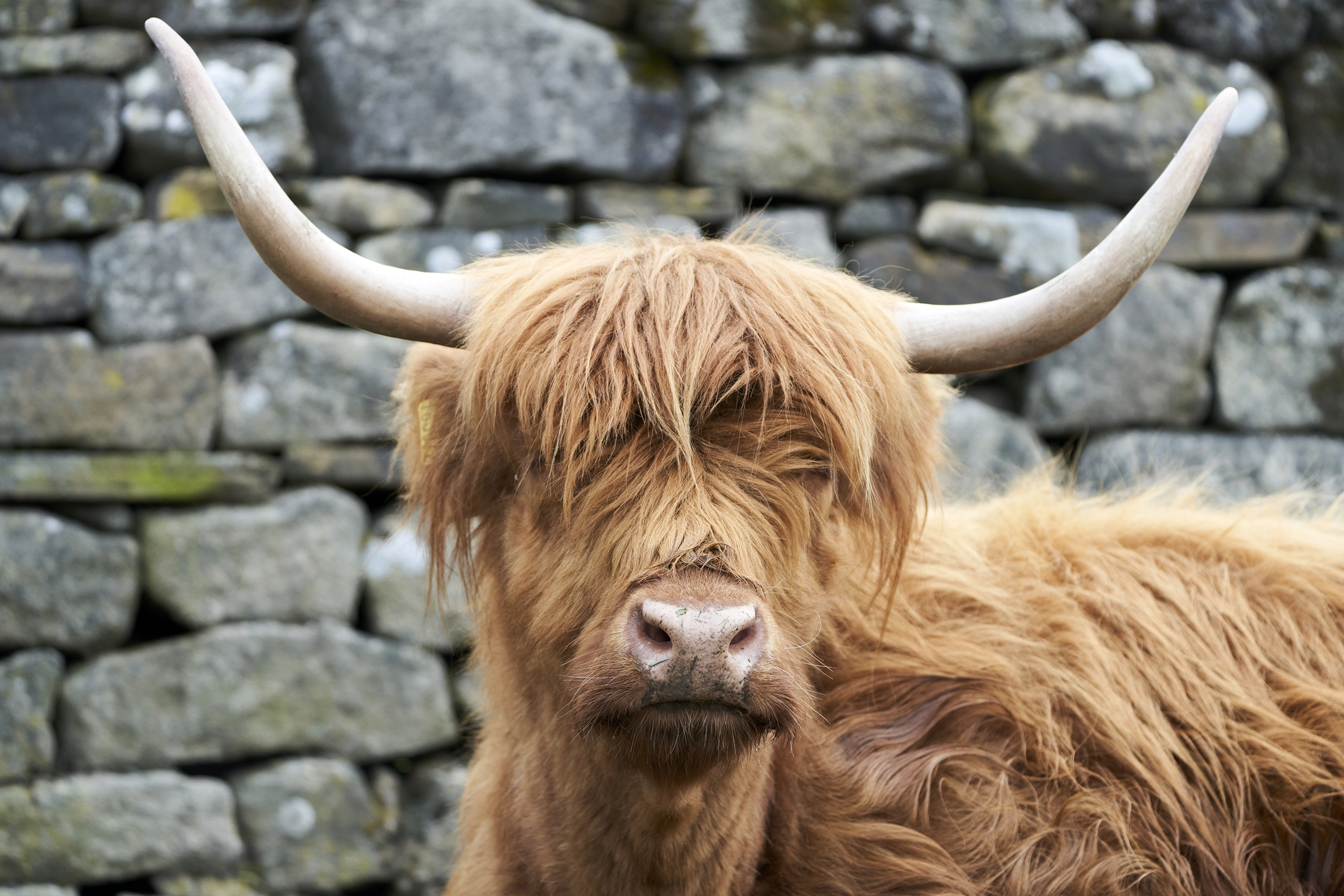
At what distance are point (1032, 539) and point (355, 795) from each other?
2.52 m

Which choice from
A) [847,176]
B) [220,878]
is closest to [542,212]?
[847,176]

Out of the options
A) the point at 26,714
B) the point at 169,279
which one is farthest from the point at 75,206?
the point at 26,714

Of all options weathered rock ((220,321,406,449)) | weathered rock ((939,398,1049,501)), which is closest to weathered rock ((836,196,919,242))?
weathered rock ((939,398,1049,501))

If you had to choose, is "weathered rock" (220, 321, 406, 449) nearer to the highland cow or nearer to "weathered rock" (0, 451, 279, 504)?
"weathered rock" (0, 451, 279, 504)

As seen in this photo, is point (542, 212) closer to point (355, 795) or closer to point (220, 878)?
Result: point (355, 795)

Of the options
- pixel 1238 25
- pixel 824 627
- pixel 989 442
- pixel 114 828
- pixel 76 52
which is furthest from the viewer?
pixel 1238 25

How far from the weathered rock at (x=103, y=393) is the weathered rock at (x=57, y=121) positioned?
608 millimetres

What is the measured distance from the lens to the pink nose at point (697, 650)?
55.9 inches

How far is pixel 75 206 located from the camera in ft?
11.7

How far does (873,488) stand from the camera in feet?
6.36

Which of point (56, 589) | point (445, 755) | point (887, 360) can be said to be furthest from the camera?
point (445, 755)

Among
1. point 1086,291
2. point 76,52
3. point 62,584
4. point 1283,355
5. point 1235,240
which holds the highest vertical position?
point 76,52

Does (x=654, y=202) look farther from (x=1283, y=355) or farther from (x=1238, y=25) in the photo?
(x=1283, y=355)

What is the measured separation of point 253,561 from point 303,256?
7.54 feet
